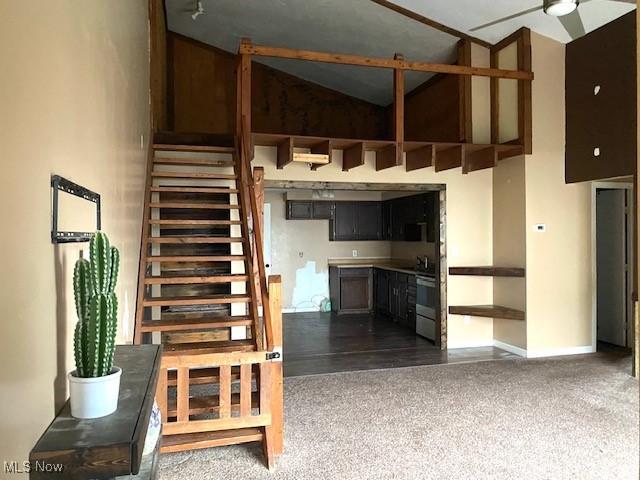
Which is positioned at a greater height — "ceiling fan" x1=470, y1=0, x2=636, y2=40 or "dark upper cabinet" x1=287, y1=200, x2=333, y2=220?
"ceiling fan" x1=470, y1=0, x2=636, y2=40

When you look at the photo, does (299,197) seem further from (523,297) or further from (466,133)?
(523,297)

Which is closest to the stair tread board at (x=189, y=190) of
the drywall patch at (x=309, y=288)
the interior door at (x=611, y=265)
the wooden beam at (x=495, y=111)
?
the wooden beam at (x=495, y=111)

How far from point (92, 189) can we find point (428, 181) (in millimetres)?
4396

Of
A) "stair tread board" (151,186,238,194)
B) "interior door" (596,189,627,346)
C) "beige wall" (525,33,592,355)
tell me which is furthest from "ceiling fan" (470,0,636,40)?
"stair tread board" (151,186,238,194)

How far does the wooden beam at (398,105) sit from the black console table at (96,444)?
3.98m

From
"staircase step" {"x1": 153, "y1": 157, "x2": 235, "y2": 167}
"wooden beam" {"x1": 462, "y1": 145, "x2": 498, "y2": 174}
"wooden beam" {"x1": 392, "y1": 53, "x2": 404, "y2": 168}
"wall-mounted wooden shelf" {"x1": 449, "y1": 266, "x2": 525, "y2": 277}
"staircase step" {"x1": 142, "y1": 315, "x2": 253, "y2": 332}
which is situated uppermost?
"wooden beam" {"x1": 392, "y1": 53, "x2": 404, "y2": 168}

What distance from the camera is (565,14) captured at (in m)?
3.77

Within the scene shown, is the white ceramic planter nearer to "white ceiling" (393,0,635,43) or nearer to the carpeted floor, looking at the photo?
the carpeted floor

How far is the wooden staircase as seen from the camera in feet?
8.96

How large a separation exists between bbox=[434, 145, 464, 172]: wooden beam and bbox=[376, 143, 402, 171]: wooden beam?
67 centimetres

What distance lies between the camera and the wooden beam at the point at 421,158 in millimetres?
4961

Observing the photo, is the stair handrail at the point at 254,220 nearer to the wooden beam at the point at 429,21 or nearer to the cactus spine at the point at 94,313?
the cactus spine at the point at 94,313

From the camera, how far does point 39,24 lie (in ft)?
4.08

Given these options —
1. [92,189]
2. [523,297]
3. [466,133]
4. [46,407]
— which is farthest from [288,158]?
[46,407]
